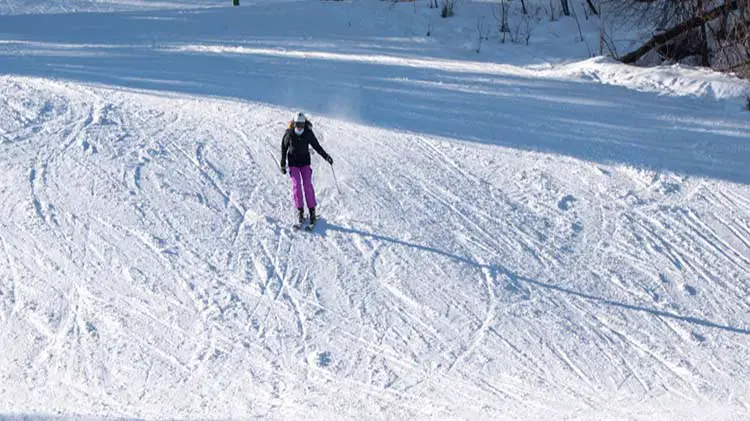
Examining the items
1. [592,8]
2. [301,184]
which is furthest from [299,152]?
[592,8]

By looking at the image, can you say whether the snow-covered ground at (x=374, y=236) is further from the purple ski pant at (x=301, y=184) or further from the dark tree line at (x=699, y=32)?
the dark tree line at (x=699, y=32)

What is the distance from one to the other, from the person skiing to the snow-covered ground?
2.13 ft

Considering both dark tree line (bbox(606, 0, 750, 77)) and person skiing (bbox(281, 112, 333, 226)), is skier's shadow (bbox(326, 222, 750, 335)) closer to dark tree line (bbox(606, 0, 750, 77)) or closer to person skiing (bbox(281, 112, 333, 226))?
person skiing (bbox(281, 112, 333, 226))

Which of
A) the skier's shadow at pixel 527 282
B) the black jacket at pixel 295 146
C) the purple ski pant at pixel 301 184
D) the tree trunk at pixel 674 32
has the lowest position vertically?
the skier's shadow at pixel 527 282

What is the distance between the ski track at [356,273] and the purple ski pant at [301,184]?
0.44 meters

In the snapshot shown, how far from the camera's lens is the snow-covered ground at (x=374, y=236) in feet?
30.7

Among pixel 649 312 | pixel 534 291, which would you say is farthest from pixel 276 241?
pixel 649 312

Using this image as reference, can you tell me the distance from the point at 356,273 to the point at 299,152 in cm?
174

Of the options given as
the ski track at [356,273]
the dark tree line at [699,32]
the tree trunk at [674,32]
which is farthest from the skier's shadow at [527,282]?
the tree trunk at [674,32]

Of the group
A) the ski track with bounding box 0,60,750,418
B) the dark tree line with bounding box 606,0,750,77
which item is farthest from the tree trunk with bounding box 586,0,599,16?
the ski track with bounding box 0,60,750,418

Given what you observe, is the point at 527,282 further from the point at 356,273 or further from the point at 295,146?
the point at 295,146

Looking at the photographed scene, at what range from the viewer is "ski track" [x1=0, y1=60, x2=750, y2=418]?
9.42 meters

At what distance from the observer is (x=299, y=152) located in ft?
38.8

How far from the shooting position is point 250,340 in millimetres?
10094
